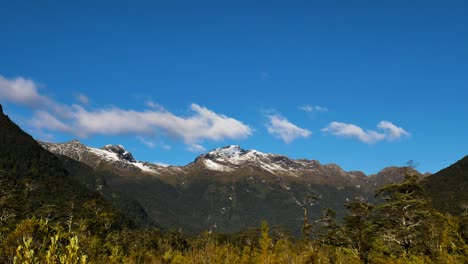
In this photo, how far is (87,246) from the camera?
2277 inches

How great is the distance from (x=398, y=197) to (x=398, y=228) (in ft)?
8.76

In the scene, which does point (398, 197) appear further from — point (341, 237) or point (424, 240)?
point (341, 237)

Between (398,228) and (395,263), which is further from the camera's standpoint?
(398,228)

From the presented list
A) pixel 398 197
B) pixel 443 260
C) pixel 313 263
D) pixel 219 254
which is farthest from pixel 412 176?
pixel 219 254

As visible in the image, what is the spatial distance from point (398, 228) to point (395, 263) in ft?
26.8

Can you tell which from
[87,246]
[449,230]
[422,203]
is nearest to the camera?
[449,230]

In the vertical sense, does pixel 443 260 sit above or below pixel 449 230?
below

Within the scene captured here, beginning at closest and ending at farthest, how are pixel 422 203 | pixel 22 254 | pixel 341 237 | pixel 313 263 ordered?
pixel 22 254 → pixel 422 203 → pixel 313 263 → pixel 341 237

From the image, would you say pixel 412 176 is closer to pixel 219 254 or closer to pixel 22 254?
pixel 219 254

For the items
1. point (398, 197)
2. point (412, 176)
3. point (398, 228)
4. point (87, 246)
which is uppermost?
point (412, 176)

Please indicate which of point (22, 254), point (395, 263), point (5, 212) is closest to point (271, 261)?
point (395, 263)

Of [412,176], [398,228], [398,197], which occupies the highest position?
[412,176]

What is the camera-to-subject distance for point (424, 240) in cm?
3669

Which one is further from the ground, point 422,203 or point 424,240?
point 422,203
